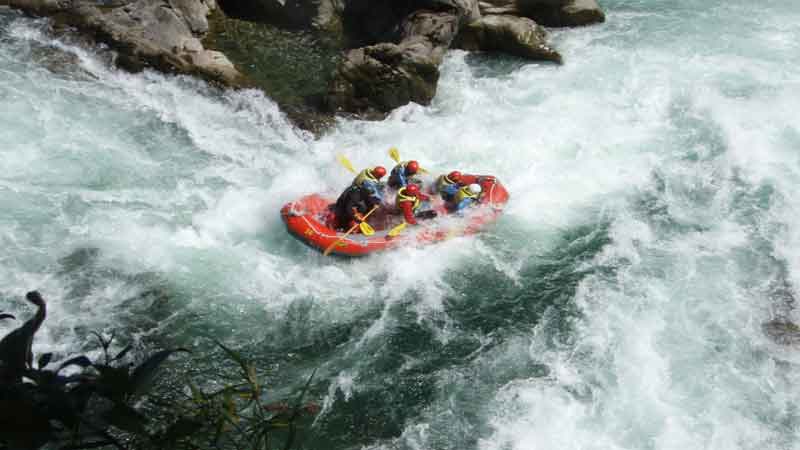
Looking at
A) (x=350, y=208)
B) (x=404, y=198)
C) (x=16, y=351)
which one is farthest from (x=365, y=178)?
(x=16, y=351)

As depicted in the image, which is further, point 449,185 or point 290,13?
point 290,13

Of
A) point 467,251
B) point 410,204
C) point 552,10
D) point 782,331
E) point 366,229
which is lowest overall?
point 782,331

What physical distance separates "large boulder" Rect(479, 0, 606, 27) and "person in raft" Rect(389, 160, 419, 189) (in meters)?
5.78

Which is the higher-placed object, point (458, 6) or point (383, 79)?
point (458, 6)

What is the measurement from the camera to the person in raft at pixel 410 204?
30.9ft

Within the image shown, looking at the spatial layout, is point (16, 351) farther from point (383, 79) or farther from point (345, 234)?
point (383, 79)

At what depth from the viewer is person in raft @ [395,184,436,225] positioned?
9.41 m

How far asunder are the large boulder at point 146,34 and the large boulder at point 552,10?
5.44 m

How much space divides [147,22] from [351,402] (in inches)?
306

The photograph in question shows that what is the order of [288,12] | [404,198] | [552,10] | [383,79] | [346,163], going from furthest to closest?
1. [552,10]
2. [288,12]
3. [383,79]
4. [346,163]
5. [404,198]

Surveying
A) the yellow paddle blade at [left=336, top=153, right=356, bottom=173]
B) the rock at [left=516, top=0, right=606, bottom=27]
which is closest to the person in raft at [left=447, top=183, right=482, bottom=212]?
the yellow paddle blade at [left=336, top=153, right=356, bottom=173]

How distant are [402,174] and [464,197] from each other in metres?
0.88

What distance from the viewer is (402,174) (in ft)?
31.8

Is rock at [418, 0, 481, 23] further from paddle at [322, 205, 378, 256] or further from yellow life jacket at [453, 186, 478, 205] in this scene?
paddle at [322, 205, 378, 256]
